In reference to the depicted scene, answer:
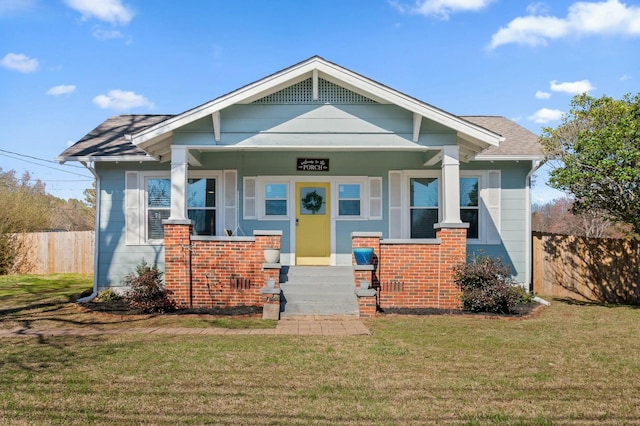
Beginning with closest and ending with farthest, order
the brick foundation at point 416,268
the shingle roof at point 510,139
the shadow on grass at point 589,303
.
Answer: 1. the brick foundation at point 416,268
2. the shadow on grass at point 589,303
3. the shingle roof at point 510,139

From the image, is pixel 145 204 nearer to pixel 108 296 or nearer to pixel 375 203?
pixel 108 296

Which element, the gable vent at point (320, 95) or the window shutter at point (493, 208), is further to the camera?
the window shutter at point (493, 208)

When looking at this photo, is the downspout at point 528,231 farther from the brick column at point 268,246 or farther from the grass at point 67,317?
the grass at point 67,317

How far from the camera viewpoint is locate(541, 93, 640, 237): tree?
31.9 feet

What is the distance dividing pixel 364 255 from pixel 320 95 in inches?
132

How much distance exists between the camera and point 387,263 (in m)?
9.73

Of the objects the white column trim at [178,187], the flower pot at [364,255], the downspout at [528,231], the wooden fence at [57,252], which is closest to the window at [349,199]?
the flower pot at [364,255]

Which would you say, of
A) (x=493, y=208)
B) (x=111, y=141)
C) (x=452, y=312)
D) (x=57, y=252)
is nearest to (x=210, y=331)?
(x=452, y=312)

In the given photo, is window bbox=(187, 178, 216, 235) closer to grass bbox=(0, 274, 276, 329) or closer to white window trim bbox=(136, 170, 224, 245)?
white window trim bbox=(136, 170, 224, 245)

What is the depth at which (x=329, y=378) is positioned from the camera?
5.11 meters

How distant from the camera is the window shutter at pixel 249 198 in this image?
1190cm

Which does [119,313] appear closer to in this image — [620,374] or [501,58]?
[620,374]

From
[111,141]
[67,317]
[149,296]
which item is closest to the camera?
[67,317]

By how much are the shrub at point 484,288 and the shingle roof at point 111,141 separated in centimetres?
717
